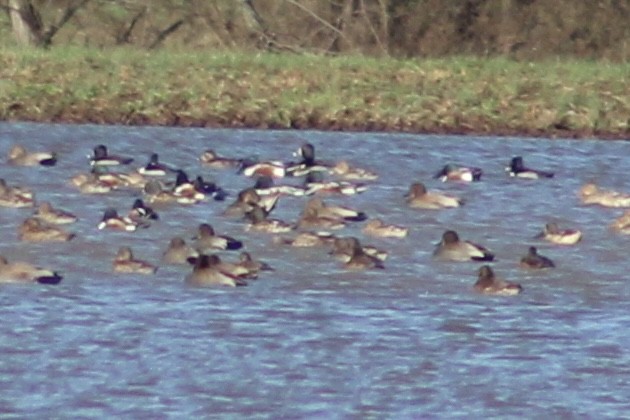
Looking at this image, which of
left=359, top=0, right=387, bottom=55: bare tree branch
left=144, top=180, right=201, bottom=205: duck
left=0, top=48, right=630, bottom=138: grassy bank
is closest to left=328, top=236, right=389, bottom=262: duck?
left=144, top=180, right=201, bottom=205: duck

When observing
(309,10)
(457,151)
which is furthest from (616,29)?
(457,151)

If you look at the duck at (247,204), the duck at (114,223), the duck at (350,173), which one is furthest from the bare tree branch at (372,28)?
the duck at (114,223)

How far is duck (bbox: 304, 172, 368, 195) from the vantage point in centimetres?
1738

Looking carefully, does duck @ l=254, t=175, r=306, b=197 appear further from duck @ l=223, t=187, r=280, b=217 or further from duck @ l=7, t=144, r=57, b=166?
duck @ l=7, t=144, r=57, b=166

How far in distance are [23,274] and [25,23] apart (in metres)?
15.1

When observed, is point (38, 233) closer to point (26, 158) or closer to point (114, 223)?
point (114, 223)

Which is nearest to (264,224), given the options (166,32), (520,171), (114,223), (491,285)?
(114,223)

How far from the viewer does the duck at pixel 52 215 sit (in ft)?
49.5

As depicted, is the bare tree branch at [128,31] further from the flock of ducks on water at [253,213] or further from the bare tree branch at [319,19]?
the flock of ducks on water at [253,213]

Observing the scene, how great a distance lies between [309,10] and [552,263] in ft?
50.1

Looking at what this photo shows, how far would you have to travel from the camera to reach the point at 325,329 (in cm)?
1162

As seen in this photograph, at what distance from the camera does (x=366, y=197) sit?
17531 mm

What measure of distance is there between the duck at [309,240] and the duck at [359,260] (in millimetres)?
664

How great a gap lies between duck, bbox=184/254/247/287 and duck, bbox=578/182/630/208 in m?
4.94
